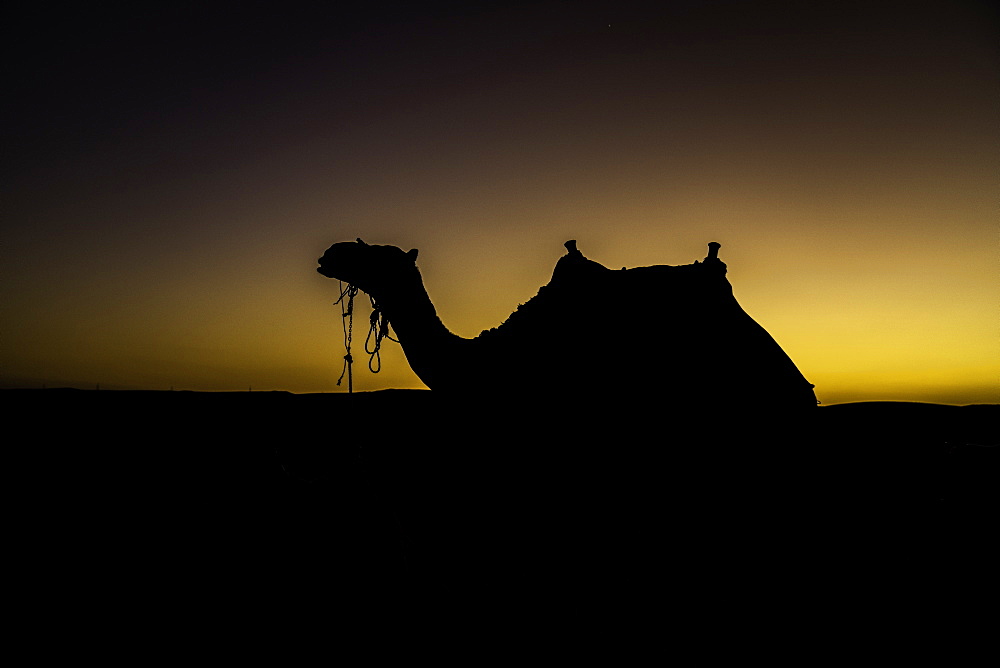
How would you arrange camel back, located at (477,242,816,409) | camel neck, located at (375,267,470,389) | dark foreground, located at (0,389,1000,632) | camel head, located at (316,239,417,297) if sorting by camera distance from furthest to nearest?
1. camel head, located at (316,239,417,297)
2. camel neck, located at (375,267,470,389)
3. camel back, located at (477,242,816,409)
4. dark foreground, located at (0,389,1000,632)

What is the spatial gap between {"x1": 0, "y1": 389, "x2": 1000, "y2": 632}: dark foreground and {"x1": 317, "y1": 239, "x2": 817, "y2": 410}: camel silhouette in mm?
222

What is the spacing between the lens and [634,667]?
12.1 feet

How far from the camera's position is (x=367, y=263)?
16.8 ft

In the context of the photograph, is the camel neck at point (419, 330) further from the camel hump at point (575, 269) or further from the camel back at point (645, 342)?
the camel hump at point (575, 269)

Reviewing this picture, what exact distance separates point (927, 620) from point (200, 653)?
686cm

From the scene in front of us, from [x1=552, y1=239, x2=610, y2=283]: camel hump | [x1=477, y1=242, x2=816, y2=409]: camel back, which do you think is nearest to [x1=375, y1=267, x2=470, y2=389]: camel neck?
[x1=477, y1=242, x2=816, y2=409]: camel back

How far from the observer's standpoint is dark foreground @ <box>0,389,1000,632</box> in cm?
386

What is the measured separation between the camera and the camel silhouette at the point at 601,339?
437cm

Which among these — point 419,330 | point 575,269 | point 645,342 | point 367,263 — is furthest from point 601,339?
point 367,263

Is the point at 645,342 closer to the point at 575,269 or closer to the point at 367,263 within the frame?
the point at 575,269

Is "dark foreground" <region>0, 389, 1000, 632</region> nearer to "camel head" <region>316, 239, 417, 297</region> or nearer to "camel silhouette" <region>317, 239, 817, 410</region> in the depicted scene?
"camel silhouette" <region>317, 239, 817, 410</region>

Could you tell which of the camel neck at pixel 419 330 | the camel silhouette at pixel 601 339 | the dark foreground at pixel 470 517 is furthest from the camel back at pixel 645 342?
the camel neck at pixel 419 330

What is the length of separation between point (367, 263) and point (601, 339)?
231 cm

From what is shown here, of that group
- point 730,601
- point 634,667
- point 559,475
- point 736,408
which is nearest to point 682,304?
point 736,408
